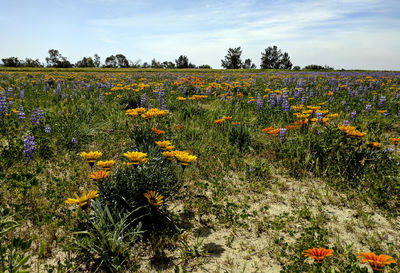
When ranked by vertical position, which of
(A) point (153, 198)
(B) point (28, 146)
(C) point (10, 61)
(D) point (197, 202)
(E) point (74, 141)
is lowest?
(D) point (197, 202)

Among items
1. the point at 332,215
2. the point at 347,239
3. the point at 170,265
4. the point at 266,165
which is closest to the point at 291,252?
the point at 347,239

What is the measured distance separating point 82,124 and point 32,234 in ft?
9.32

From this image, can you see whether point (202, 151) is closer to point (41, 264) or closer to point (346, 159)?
point (346, 159)

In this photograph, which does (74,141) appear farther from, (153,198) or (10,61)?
(10,61)

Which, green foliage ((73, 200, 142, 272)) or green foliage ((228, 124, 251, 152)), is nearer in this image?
green foliage ((73, 200, 142, 272))

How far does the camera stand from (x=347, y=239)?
243 cm

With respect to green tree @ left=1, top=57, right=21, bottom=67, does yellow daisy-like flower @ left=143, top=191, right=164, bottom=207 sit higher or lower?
lower

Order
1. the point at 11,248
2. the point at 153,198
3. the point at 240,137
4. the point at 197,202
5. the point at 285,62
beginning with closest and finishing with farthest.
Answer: the point at 11,248 → the point at 153,198 → the point at 197,202 → the point at 240,137 → the point at 285,62

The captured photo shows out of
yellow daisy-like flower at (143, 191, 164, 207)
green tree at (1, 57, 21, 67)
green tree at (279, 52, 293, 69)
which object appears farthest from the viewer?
green tree at (279, 52, 293, 69)

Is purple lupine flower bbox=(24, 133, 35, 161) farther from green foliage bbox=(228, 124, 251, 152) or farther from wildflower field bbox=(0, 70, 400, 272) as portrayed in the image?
green foliage bbox=(228, 124, 251, 152)

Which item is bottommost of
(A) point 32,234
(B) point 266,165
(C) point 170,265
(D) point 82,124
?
(C) point 170,265

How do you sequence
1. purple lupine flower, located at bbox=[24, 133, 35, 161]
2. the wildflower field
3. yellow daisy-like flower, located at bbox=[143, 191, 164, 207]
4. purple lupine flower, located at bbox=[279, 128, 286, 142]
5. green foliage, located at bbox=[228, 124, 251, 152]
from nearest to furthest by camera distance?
the wildflower field
yellow daisy-like flower, located at bbox=[143, 191, 164, 207]
purple lupine flower, located at bbox=[24, 133, 35, 161]
purple lupine flower, located at bbox=[279, 128, 286, 142]
green foliage, located at bbox=[228, 124, 251, 152]

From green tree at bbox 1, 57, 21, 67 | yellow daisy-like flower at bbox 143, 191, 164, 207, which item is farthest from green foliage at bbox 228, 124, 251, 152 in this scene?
green tree at bbox 1, 57, 21, 67

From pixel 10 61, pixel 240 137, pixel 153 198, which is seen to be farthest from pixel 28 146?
pixel 10 61
